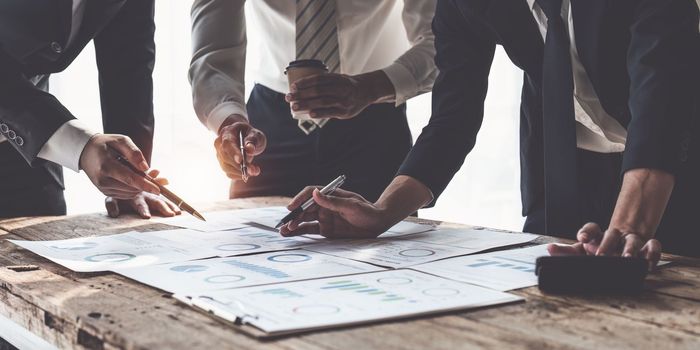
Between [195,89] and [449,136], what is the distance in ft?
2.50

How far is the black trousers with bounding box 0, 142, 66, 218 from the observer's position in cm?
170

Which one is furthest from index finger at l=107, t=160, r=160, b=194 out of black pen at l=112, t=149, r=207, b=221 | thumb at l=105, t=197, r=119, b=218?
thumb at l=105, t=197, r=119, b=218

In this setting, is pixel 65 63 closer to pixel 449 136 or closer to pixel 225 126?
pixel 225 126

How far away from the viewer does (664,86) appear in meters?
1.13

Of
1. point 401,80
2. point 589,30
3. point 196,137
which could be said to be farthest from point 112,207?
point 196,137

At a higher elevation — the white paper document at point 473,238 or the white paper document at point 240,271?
the white paper document at point 473,238

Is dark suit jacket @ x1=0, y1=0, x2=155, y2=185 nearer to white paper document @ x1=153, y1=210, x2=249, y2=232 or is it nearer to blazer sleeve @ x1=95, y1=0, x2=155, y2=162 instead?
blazer sleeve @ x1=95, y1=0, x2=155, y2=162

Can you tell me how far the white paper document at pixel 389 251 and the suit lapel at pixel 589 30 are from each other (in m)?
0.44

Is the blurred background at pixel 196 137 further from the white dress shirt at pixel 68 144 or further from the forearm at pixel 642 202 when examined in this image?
the forearm at pixel 642 202

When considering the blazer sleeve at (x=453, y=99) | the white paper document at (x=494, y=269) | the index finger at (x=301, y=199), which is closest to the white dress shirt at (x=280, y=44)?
the blazer sleeve at (x=453, y=99)

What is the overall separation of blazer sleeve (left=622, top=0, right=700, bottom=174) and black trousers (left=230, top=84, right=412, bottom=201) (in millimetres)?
838

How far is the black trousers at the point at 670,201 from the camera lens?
1409mm

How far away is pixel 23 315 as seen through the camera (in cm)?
95

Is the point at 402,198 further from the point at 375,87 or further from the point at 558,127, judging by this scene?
the point at 375,87
